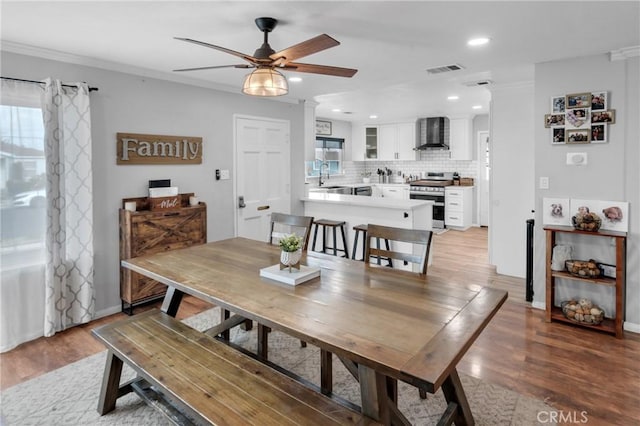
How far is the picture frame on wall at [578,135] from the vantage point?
329 centimetres

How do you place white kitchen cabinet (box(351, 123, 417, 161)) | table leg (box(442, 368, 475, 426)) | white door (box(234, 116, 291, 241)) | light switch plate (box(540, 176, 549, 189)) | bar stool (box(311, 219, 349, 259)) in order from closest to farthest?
table leg (box(442, 368, 475, 426)) → light switch plate (box(540, 176, 549, 189)) → bar stool (box(311, 219, 349, 259)) → white door (box(234, 116, 291, 241)) → white kitchen cabinet (box(351, 123, 417, 161))

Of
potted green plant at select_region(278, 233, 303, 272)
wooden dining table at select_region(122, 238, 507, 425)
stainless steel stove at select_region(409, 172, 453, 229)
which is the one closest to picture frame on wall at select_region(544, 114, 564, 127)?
wooden dining table at select_region(122, 238, 507, 425)

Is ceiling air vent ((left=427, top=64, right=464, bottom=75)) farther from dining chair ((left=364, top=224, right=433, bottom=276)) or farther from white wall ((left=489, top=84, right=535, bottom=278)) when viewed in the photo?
dining chair ((left=364, top=224, right=433, bottom=276))

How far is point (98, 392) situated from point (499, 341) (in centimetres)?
294

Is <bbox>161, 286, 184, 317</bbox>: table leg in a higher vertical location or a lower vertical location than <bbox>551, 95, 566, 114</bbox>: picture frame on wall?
lower

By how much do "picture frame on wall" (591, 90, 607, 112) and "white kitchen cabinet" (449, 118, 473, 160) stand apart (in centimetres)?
482

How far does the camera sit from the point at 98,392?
2406 mm

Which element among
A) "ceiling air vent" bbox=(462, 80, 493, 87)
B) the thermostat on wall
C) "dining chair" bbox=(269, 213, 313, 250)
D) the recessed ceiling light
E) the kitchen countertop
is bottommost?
"dining chair" bbox=(269, 213, 313, 250)

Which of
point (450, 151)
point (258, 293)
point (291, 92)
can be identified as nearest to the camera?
point (258, 293)

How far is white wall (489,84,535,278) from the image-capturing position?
4504 millimetres

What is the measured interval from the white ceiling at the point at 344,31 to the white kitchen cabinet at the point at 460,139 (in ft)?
13.4

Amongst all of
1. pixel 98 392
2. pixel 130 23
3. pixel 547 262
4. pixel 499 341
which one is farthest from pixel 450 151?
pixel 98 392

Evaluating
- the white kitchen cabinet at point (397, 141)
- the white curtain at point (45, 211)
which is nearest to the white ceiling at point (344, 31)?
the white curtain at point (45, 211)

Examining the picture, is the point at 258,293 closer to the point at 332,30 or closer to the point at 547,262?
the point at 332,30
